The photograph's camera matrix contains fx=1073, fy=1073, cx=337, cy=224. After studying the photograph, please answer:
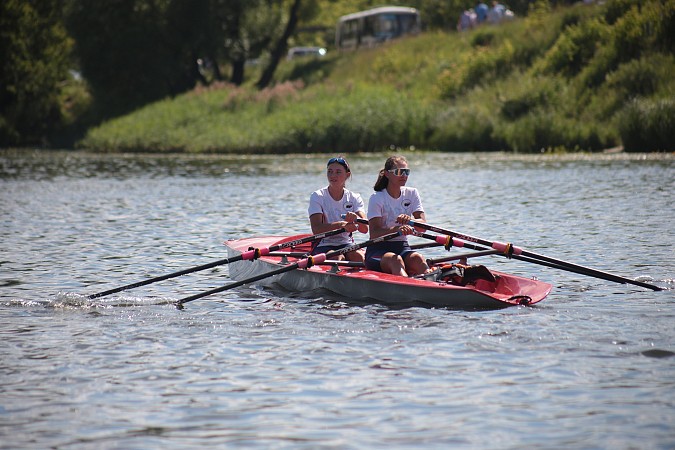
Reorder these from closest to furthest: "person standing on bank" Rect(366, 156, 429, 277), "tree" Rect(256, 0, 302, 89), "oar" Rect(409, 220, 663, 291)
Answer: "oar" Rect(409, 220, 663, 291) < "person standing on bank" Rect(366, 156, 429, 277) < "tree" Rect(256, 0, 302, 89)

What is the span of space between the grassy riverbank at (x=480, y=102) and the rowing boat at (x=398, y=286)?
22.6m

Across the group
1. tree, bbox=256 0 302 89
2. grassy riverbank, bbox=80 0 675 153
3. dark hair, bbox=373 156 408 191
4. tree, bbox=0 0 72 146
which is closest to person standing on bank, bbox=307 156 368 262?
dark hair, bbox=373 156 408 191

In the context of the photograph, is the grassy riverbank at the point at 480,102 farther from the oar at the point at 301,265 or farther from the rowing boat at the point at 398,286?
the oar at the point at 301,265

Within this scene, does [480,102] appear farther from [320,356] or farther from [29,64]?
[320,356]

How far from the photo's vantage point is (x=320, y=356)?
9391 mm

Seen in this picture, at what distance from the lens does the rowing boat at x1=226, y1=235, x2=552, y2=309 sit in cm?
1135

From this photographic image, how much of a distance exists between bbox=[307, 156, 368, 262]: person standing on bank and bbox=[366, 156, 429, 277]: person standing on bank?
0.36 meters

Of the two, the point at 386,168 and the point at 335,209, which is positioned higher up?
the point at 386,168

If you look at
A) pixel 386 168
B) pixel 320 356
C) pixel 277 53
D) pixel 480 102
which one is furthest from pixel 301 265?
pixel 277 53

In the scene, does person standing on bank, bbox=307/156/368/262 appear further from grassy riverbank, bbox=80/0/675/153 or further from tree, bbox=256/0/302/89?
tree, bbox=256/0/302/89

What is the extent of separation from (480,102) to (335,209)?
29256 millimetres

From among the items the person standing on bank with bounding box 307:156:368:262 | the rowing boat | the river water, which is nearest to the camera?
the river water

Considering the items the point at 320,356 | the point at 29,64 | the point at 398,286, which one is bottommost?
the point at 320,356

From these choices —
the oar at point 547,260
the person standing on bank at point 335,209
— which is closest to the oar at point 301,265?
the person standing on bank at point 335,209
